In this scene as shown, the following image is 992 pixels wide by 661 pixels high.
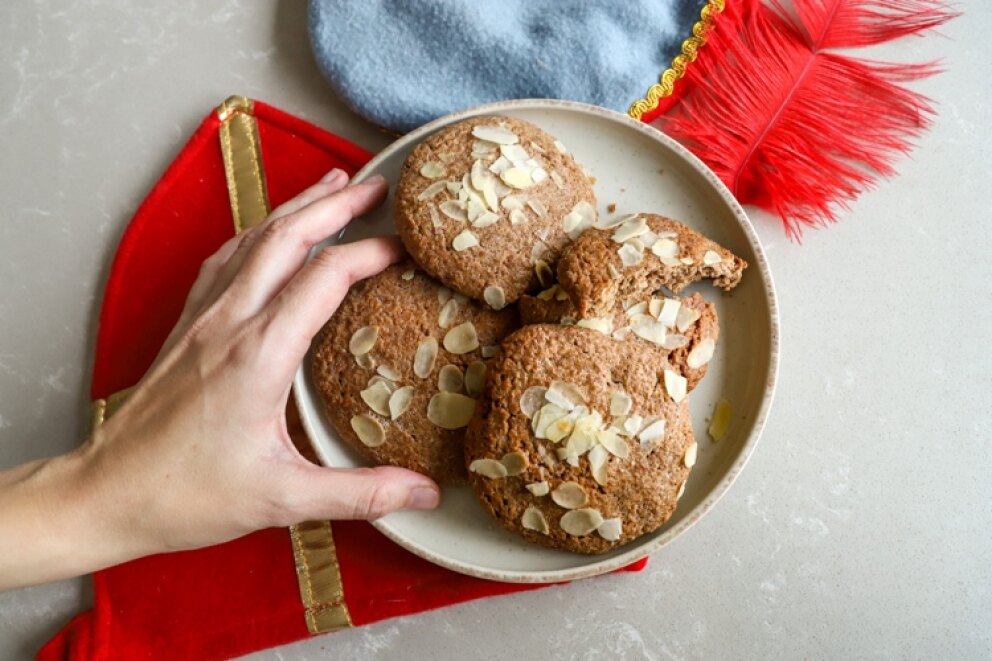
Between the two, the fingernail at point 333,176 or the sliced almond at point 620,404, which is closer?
the sliced almond at point 620,404

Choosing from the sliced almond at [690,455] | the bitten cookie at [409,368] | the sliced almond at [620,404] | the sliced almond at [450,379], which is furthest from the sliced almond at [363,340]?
the sliced almond at [690,455]

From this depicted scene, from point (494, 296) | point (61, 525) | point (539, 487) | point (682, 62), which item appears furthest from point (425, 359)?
point (682, 62)

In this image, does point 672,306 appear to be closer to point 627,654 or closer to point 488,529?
point 488,529


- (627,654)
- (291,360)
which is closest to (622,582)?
(627,654)

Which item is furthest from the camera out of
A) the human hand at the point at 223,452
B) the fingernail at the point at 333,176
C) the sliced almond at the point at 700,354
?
the fingernail at the point at 333,176

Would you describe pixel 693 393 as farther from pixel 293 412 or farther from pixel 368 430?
pixel 293 412

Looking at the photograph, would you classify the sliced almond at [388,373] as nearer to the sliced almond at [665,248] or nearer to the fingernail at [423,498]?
the fingernail at [423,498]
